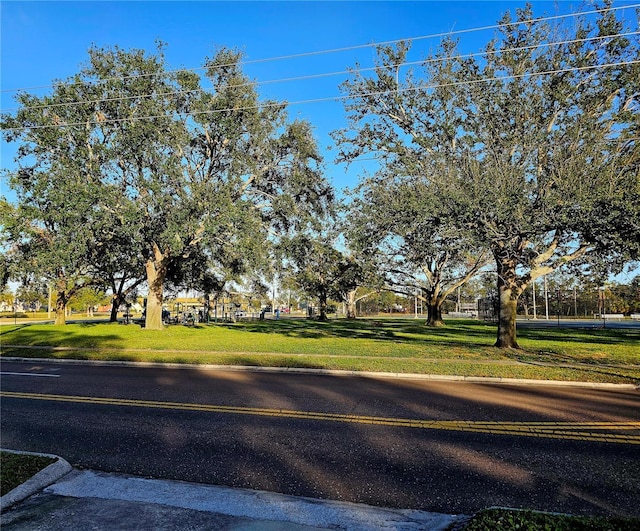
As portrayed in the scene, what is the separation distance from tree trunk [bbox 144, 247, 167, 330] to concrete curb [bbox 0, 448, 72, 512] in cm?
2569

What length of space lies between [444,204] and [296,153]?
16.0 meters

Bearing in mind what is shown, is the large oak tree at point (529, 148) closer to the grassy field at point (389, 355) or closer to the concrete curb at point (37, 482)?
the grassy field at point (389, 355)

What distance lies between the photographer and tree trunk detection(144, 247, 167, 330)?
99.7 ft

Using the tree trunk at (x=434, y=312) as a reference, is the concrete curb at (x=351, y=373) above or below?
below

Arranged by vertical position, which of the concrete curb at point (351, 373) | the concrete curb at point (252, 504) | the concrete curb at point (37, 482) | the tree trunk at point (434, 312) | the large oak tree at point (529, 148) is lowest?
the concrete curb at point (351, 373)

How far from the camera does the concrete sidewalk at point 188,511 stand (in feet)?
13.3

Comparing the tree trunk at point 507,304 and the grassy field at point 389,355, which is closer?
the grassy field at point 389,355

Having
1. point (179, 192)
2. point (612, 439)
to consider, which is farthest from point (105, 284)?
point (612, 439)

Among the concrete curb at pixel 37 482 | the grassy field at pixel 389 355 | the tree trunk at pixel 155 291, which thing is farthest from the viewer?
the tree trunk at pixel 155 291

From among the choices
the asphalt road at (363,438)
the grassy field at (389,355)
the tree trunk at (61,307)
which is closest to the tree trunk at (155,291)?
the grassy field at (389,355)

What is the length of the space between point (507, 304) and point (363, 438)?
1401 centimetres

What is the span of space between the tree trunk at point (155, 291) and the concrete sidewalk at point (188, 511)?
26676 millimetres

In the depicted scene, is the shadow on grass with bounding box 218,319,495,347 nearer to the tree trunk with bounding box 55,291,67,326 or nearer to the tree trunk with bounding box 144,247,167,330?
the tree trunk with bounding box 144,247,167,330

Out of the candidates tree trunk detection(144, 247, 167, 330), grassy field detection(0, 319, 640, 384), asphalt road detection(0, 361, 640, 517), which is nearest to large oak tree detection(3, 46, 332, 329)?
tree trunk detection(144, 247, 167, 330)
